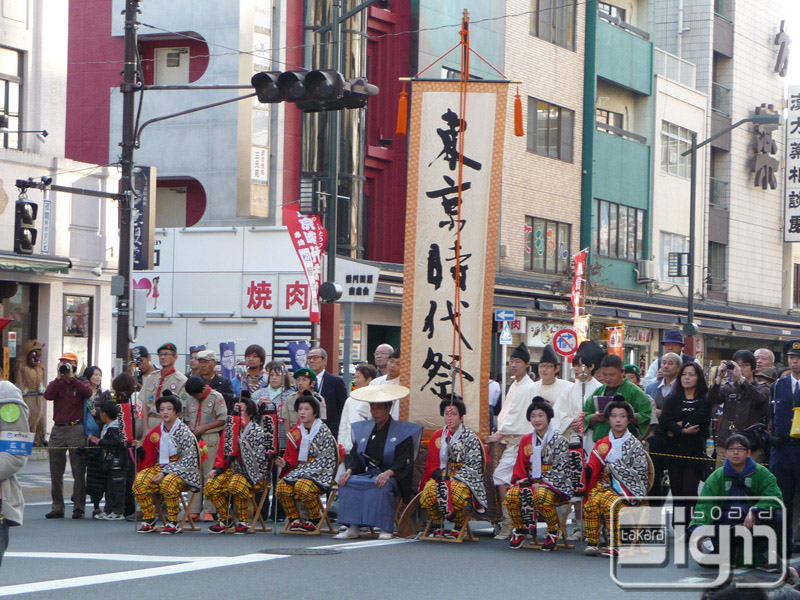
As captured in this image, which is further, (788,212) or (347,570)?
(788,212)

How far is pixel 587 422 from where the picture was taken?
12.9 meters

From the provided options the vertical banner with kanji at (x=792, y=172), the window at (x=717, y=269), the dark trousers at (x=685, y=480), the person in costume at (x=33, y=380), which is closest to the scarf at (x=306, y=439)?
the dark trousers at (x=685, y=480)

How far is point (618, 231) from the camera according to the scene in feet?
128

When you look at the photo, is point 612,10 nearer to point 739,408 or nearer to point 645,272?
point 645,272

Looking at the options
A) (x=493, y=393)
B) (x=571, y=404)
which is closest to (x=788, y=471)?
(x=571, y=404)

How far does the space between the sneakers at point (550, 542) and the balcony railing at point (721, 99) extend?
3508 cm

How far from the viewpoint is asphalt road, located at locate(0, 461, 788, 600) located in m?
9.51

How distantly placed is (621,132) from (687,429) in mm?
27714

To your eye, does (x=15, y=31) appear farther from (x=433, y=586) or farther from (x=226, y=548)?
(x=433, y=586)

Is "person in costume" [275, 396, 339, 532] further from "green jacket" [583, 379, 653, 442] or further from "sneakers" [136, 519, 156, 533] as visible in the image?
"green jacket" [583, 379, 653, 442]

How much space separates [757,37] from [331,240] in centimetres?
3015

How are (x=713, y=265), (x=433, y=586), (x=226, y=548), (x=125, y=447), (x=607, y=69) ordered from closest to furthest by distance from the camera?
(x=433, y=586) < (x=226, y=548) < (x=125, y=447) < (x=607, y=69) < (x=713, y=265)

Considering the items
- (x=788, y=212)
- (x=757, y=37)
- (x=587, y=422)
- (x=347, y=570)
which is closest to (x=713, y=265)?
(x=788, y=212)

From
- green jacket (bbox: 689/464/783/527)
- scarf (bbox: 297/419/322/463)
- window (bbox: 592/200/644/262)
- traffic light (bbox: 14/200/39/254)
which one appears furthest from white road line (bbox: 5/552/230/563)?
window (bbox: 592/200/644/262)
